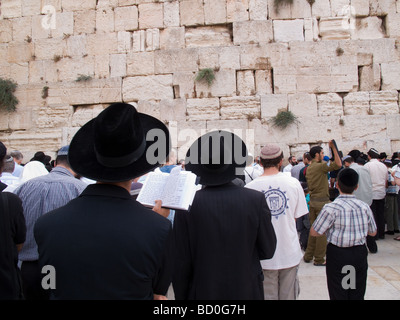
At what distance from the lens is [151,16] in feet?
31.2

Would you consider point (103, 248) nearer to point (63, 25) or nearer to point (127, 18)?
point (127, 18)

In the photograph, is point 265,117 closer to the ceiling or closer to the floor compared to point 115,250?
closer to the ceiling

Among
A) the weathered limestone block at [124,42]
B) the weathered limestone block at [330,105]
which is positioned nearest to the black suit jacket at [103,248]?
the weathered limestone block at [330,105]

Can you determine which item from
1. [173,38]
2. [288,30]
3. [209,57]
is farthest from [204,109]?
[288,30]

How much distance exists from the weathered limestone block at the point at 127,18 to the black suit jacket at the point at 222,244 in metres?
8.57

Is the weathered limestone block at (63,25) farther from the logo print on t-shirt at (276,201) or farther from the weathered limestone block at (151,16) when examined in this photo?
the logo print on t-shirt at (276,201)

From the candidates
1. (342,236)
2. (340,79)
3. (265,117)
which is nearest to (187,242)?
(342,236)

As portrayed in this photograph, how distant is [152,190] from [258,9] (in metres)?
8.78

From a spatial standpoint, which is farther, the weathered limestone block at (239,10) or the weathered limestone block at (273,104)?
the weathered limestone block at (239,10)

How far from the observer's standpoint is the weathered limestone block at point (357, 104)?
8859 mm
